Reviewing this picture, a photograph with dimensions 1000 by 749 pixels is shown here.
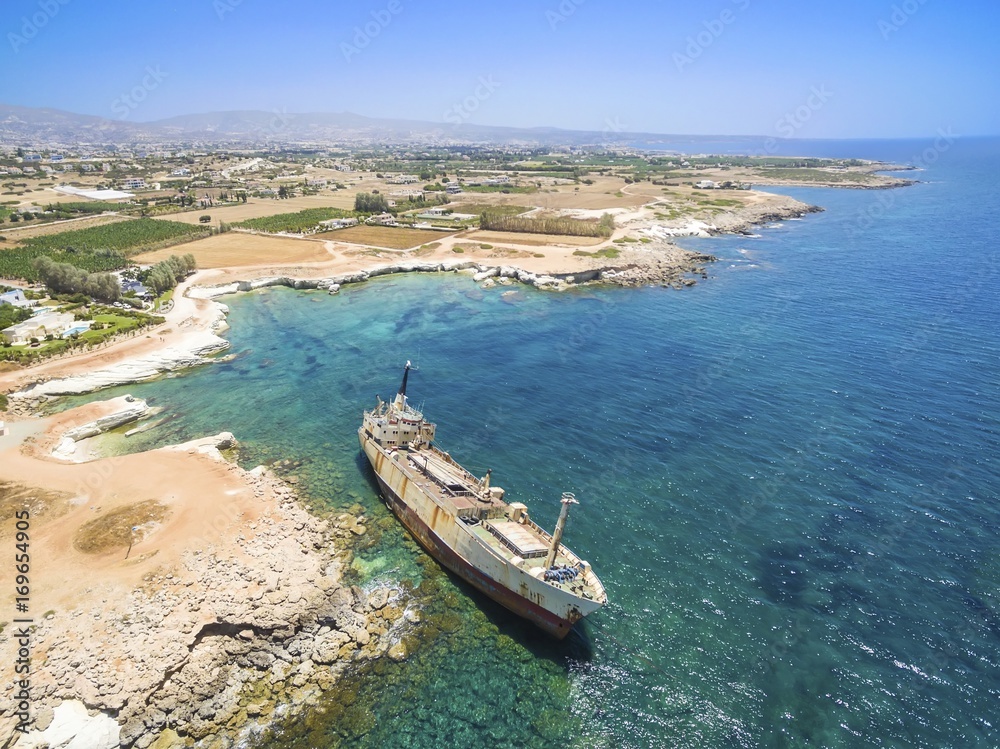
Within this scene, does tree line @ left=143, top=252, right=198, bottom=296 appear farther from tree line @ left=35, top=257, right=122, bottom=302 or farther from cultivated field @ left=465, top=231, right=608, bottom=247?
cultivated field @ left=465, top=231, right=608, bottom=247

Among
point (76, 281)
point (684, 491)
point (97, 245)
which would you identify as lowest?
point (684, 491)

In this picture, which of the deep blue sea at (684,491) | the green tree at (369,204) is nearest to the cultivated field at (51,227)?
the green tree at (369,204)

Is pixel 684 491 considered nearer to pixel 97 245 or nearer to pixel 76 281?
pixel 76 281

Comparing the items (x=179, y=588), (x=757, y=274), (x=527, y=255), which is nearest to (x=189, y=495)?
(x=179, y=588)

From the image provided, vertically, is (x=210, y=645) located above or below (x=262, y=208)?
below

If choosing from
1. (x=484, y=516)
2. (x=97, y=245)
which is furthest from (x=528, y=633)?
(x=97, y=245)

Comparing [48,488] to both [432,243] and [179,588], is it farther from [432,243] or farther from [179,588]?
[432,243]

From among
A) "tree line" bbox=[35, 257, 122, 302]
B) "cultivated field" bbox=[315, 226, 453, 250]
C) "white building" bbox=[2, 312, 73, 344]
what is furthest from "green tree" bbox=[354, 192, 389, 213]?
"white building" bbox=[2, 312, 73, 344]
